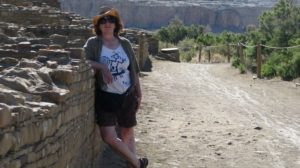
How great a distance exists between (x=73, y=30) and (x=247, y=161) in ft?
17.7

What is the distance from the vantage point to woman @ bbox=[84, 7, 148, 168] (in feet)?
19.9

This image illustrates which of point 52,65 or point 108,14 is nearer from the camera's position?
point 52,65

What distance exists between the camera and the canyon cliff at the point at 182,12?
113 m

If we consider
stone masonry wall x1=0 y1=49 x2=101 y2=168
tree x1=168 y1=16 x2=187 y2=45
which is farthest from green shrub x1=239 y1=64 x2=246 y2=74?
tree x1=168 y1=16 x2=187 y2=45

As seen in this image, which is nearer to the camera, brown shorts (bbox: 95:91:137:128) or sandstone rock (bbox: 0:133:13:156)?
sandstone rock (bbox: 0:133:13:156)

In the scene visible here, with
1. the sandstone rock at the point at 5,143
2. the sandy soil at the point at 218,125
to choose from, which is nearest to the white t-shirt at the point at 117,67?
the sandy soil at the point at 218,125

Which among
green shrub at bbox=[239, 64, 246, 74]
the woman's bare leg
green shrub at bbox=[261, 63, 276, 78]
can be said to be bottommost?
green shrub at bbox=[239, 64, 246, 74]

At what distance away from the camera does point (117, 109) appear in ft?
20.0

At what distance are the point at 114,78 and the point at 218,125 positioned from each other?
4649 millimetres

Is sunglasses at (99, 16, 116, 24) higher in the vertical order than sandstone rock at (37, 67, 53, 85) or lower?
higher

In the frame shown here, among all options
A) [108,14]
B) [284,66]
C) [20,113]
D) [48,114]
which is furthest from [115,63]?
[284,66]

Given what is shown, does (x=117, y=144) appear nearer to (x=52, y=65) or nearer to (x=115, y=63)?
(x=115, y=63)

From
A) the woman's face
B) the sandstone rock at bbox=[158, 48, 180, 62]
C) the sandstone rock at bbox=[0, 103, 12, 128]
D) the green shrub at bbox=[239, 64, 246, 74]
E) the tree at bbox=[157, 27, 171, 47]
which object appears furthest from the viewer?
the tree at bbox=[157, 27, 171, 47]

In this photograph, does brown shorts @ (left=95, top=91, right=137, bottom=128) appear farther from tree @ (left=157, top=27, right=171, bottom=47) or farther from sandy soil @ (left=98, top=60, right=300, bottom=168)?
tree @ (left=157, top=27, right=171, bottom=47)
